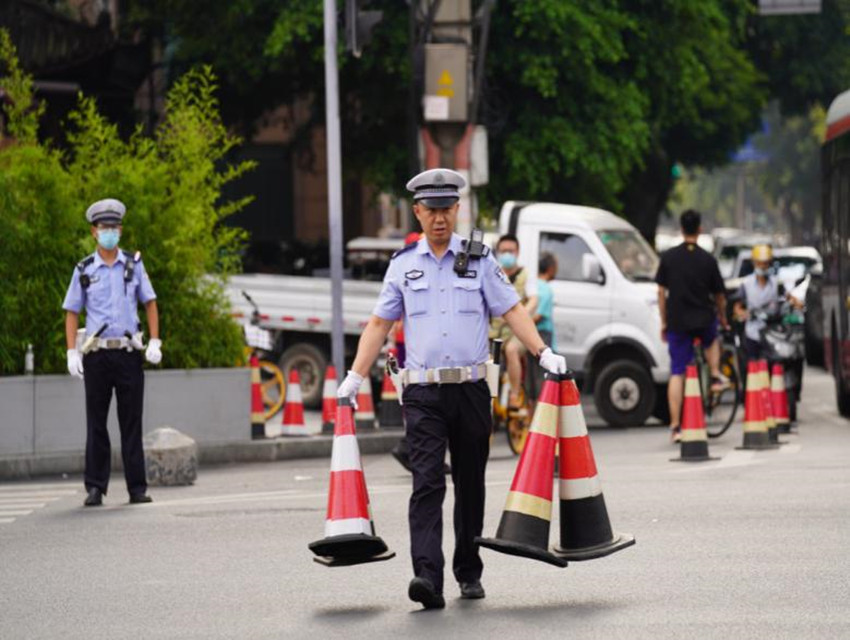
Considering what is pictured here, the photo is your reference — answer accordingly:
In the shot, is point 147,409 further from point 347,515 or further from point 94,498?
point 347,515

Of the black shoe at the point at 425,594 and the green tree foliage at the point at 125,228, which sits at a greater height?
the green tree foliage at the point at 125,228

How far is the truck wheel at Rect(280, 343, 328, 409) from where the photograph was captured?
75.5ft

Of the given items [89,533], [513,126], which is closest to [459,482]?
[89,533]

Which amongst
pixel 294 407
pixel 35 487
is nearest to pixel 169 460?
pixel 35 487

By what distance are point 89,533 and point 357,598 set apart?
3290 millimetres

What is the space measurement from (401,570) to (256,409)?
344 inches

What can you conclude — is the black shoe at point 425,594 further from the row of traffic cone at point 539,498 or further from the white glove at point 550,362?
the white glove at point 550,362

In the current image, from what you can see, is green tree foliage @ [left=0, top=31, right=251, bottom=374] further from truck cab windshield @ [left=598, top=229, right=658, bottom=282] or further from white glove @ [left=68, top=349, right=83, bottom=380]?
truck cab windshield @ [left=598, top=229, right=658, bottom=282]

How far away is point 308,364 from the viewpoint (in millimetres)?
23172

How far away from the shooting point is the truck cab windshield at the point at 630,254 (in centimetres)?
2175

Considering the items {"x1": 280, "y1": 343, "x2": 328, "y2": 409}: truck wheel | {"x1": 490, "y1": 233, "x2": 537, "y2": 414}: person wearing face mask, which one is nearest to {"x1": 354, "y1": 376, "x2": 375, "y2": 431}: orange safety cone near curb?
{"x1": 490, "y1": 233, "x2": 537, "y2": 414}: person wearing face mask

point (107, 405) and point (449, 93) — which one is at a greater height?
point (449, 93)

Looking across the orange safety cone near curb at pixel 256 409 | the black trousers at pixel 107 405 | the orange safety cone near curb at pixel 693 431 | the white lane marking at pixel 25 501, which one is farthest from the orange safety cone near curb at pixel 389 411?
the black trousers at pixel 107 405

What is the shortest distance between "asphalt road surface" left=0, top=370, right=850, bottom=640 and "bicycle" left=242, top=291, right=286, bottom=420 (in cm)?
649
